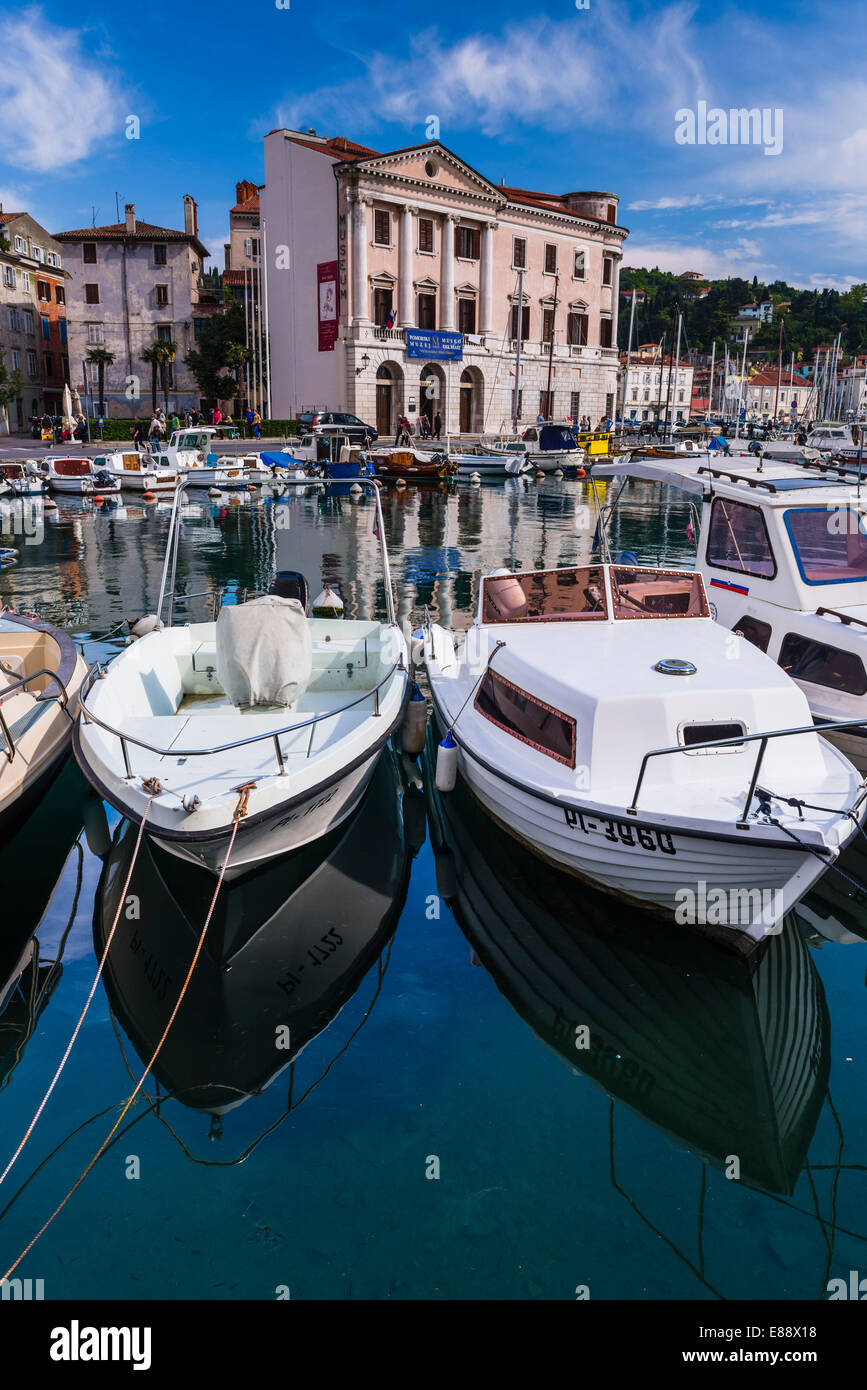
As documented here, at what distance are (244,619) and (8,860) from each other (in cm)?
351

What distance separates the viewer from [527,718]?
870 cm

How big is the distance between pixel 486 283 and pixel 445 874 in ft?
201

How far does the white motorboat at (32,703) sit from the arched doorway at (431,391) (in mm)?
52021

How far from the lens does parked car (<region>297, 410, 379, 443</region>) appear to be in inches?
1966

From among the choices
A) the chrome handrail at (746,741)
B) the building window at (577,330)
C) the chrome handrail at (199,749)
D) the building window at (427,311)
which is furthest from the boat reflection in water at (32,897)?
the building window at (577,330)

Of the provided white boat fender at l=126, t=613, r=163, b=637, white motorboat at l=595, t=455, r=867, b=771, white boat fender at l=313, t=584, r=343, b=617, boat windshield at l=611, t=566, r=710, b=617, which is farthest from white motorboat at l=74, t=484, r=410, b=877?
white motorboat at l=595, t=455, r=867, b=771

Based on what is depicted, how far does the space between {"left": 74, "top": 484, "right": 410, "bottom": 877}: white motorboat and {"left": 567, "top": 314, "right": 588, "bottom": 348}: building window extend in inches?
2512

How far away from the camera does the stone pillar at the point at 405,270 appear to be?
56.9m

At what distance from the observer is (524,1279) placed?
488 cm

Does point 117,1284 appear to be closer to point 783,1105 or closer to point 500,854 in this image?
point 783,1105

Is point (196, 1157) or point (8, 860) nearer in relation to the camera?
point (196, 1157)

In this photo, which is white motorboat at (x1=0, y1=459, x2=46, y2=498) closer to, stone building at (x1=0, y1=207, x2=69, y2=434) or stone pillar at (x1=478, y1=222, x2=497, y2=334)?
stone building at (x1=0, y1=207, x2=69, y2=434)

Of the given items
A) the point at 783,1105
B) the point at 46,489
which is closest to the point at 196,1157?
the point at 783,1105

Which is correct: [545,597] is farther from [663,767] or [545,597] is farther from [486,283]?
[486,283]
